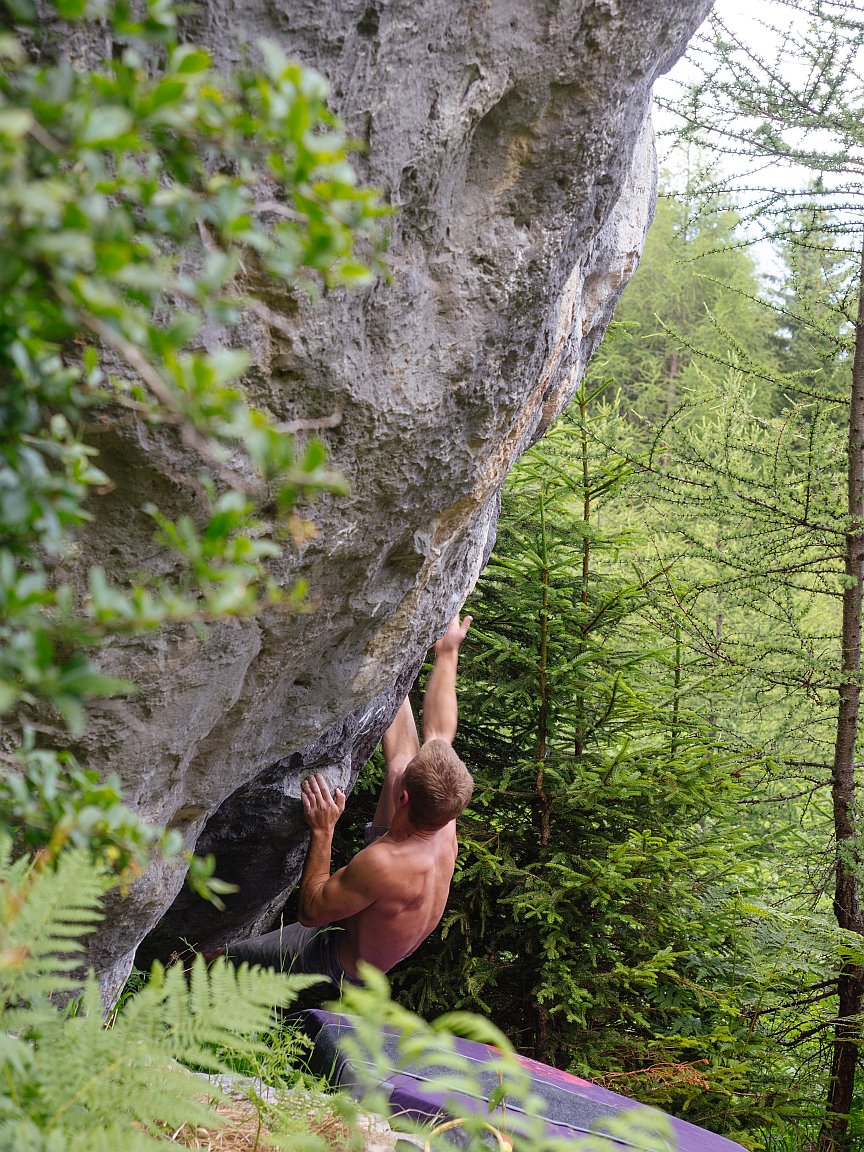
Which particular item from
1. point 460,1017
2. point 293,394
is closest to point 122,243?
point 460,1017

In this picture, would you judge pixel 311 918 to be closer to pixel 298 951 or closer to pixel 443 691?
pixel 298 951

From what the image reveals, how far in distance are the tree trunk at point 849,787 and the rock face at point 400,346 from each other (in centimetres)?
253

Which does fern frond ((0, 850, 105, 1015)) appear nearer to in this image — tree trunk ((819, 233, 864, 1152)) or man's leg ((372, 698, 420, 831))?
man's leg ((372, 698, 420, 831))

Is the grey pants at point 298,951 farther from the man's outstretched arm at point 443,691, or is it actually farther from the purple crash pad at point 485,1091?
the man's outstretched arm at point 443,691

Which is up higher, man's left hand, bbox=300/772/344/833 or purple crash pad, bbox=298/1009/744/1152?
man's left hand, bbox=300/772/344/833

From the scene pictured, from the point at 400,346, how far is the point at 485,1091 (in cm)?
245

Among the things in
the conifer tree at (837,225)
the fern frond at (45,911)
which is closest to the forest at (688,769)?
the conifer tree at (837,225)

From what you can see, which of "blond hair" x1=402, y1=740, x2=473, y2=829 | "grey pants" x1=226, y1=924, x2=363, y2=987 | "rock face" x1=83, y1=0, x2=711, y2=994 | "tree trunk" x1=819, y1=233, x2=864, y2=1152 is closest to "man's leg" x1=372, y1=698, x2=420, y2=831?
"grey pants" x1=226, y1=924, x2=363, y2=987

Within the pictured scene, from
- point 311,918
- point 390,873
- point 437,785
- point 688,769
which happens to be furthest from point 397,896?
point 688,769

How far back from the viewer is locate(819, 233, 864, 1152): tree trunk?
484cm

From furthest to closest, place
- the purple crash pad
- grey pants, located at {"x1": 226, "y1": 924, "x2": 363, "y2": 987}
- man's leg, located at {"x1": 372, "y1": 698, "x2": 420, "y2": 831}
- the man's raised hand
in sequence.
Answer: man's leg, located at {"x1": 372, "y1": 698, "x2": 420, "y2": 831} → the man's raised hand → grey pants, located at {"x1": 226, "y1": 924, "x2": 363, "y2": 987} → the purple crash pad

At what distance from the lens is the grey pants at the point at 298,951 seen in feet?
13.8

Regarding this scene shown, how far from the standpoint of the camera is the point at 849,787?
194 inches

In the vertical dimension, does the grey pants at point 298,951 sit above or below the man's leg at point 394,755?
below
